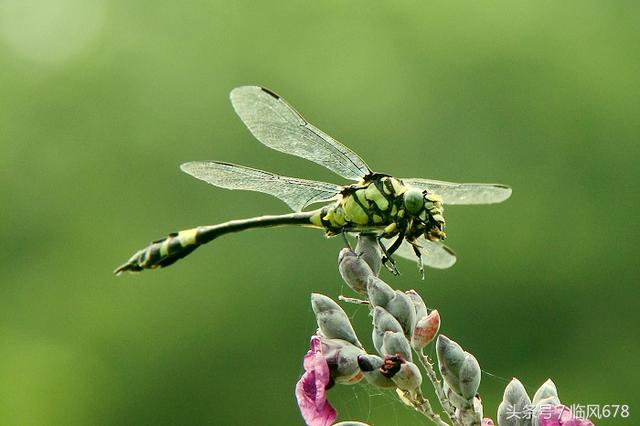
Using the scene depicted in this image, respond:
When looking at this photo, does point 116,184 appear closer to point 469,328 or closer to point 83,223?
point 83,223

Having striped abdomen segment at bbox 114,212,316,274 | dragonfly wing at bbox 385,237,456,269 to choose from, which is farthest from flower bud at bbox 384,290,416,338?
dragonfly wing at bbox 385,237,456,269

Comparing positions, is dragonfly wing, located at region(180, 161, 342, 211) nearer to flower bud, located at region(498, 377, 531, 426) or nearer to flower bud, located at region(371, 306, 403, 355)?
flower bud, located at region(371, 306, 403, 355)

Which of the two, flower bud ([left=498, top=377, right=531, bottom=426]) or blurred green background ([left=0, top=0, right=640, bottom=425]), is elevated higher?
blurred green background ([left=0, top=0, right=640, bottom=425])

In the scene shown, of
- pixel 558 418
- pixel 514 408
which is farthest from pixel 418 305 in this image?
pixel 558 418

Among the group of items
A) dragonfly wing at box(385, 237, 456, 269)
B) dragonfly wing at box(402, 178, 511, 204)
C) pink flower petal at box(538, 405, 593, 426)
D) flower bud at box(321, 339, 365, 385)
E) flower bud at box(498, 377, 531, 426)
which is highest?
dragonfly wing at box(402, 178, 511, 204)

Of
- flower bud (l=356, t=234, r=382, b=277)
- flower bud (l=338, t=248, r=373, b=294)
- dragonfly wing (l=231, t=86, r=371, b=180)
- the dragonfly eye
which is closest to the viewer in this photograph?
flower bud (l=338, t=248, r=373, b=294)

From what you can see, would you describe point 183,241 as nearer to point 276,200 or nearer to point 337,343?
point 337,343

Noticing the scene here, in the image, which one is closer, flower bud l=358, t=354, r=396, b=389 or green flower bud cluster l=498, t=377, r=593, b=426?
green flower bud cluster l=498, t=377, r=593, b=426
